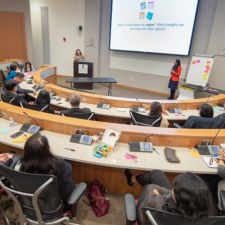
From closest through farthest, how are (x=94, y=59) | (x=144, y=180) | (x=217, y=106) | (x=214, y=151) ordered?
(x=144, y=180) < (x=214, y=151) < (x=217, y=106) < (x=94, y=59)

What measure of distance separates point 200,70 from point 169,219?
18.6ft

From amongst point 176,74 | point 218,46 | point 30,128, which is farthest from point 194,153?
point 218,46

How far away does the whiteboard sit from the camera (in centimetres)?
589

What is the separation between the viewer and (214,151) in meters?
2.31

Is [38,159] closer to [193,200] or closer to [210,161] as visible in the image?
[193,200]

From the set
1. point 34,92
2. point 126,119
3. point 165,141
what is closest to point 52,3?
point 34,92

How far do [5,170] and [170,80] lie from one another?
19.1 feet

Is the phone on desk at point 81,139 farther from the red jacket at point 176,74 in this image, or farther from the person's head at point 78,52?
the person's head at point 78,52

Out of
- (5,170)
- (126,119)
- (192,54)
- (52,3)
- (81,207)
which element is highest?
(52,3)

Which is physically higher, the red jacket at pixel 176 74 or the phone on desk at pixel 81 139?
the red jacket at pixel 176 74

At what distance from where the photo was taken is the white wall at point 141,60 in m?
6.03

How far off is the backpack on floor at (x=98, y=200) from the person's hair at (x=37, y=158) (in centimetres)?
95

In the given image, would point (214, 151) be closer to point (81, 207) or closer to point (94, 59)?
point (81, 207)

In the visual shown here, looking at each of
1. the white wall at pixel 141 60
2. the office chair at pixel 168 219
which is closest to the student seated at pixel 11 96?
the office chair at pixel 168 219
